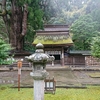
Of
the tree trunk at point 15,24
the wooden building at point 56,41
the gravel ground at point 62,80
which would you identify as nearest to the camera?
the gravel ground at point 62,80

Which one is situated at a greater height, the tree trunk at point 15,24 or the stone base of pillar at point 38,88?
the tree trunk at point 15,24

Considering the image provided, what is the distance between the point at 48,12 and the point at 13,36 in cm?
806

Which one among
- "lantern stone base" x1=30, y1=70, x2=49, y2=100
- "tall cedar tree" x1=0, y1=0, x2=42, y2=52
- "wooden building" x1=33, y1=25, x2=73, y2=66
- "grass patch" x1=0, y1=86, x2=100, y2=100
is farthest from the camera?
"tall cedar tree" x1=0, y1=0, x2=42, y2=52

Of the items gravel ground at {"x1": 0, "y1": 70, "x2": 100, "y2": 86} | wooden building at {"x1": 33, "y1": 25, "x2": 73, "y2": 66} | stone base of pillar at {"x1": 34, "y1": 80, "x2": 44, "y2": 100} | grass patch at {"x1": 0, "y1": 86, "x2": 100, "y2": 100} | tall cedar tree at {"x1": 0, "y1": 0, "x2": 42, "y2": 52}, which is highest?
tall cedar tree at {"x1": 0, "y1": 0, "x2": 42, "y2": 52}

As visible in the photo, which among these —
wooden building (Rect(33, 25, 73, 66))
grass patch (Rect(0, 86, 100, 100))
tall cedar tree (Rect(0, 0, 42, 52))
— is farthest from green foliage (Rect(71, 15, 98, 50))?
grass patch (Rect(0, 86, 100, 100))

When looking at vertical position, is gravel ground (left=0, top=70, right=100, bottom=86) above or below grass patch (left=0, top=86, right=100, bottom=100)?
below

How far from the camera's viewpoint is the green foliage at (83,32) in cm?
2336

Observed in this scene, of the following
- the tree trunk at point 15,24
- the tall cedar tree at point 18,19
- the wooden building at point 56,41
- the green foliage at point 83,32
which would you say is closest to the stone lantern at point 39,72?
the wooden building at point 56,41

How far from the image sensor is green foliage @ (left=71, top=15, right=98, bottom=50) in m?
23.4

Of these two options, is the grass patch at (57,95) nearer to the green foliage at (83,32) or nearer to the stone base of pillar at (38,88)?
the stone base of pillar at (38,88)

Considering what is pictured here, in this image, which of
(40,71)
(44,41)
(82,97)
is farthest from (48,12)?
(40,71)

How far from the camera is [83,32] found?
2353cm

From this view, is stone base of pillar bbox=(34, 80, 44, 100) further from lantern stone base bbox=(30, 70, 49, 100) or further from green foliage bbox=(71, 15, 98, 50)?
green foliage bbox=(71, 15, 98, 50)

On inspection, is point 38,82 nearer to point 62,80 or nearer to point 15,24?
point 62,80
